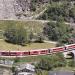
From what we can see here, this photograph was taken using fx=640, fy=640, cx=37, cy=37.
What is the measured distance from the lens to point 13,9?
99938 millimetres

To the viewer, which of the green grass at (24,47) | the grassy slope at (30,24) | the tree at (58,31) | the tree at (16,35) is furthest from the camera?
the grassy slope at (30,24)

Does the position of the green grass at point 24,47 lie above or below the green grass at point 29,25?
below

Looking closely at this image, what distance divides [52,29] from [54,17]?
4.28 metres

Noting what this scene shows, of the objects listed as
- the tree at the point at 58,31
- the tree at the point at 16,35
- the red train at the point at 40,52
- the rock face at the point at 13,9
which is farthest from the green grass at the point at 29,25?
the red train at the point at 40,52

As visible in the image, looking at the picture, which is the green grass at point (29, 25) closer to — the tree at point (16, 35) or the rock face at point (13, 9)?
the rock face at point (13, 9)

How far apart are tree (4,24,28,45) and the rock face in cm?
679

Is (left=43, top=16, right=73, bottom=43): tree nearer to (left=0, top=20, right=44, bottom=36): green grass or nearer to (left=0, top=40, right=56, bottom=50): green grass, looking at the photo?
(left=0, top=20, right=44, bottom=36): green grass

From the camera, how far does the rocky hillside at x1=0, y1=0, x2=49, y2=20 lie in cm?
9906

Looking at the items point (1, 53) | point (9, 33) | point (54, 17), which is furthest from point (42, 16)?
Result: point (1, 53)

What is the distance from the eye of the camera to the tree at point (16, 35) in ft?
298

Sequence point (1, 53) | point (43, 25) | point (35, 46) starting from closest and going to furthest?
point (1, 53)
point (35, 46)
point (43, 25)

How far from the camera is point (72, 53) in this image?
87.3m

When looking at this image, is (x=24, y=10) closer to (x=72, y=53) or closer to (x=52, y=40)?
(x=52, y=40)

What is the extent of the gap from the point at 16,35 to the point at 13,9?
393 inches
